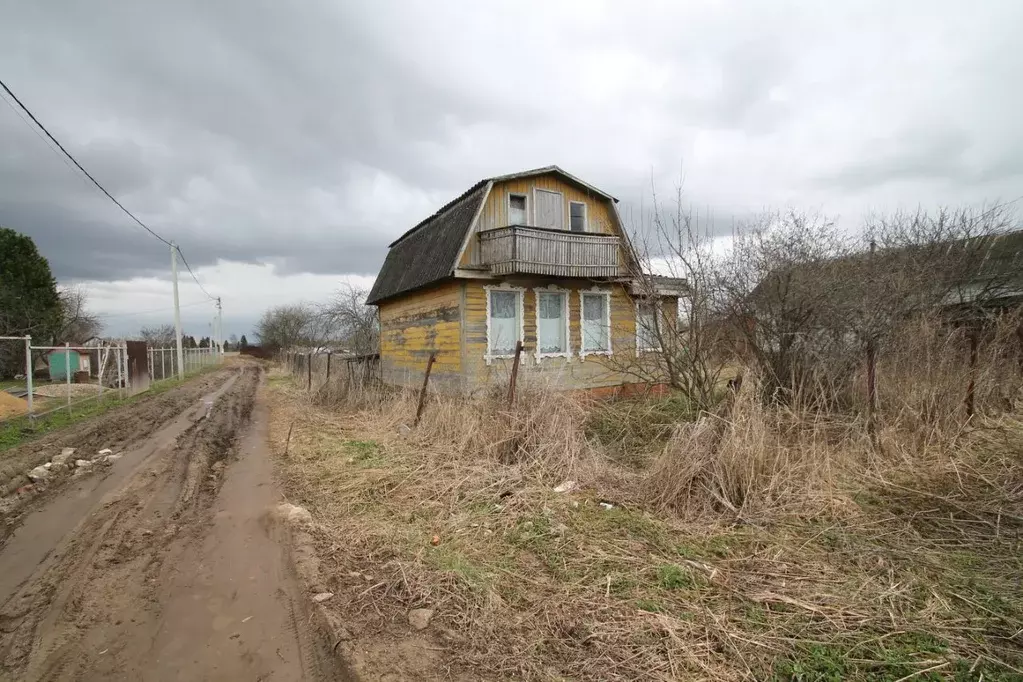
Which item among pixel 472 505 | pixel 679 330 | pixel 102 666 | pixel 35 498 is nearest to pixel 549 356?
pixel 679 330

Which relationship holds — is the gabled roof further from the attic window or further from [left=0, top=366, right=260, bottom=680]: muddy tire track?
[left=0, top=366, right=260, bottom=680]: muddy tire track

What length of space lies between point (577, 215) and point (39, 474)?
43.7ft

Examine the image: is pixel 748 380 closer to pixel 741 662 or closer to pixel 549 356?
pixel 741 662

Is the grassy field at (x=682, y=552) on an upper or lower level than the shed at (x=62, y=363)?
lower

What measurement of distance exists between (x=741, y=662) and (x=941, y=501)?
3.59 m

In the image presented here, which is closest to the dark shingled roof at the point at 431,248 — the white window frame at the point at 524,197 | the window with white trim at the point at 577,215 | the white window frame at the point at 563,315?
the white window frame at the point at 524,197

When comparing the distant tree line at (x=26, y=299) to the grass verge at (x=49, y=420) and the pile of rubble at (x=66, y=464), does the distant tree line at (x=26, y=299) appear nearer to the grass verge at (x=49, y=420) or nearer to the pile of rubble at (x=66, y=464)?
the grass verge at (x=49, y=420)

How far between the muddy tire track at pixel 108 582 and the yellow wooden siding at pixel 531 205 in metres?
7.98

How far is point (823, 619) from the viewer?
3137 mm

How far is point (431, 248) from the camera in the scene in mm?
14555

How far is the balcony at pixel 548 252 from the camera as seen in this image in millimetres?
12281

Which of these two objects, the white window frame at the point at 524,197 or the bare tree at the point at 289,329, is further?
the bare tree at the point at 289,329

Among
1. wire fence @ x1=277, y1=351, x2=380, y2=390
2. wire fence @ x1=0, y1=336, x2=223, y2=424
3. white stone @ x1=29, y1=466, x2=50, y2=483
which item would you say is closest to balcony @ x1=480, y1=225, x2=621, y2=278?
wire fence @ x1=277, y1=351, x2=380, y2=390

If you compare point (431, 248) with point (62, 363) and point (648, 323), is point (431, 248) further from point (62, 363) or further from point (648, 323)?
point (62, 363)
